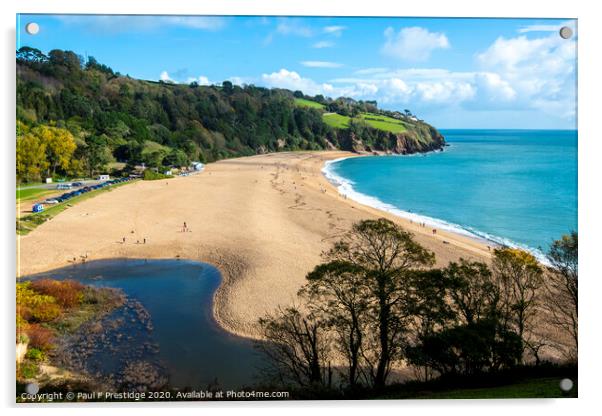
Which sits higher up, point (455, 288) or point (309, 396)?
point (455, 288)

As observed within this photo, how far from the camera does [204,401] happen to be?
334 inches

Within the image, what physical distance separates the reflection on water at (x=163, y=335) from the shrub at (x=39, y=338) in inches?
18.8

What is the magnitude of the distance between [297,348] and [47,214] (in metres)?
8.27

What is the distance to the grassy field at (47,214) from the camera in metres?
10.3

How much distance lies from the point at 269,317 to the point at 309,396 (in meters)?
2.41

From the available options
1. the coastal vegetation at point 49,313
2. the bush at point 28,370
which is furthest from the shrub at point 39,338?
the bush at point 28,370

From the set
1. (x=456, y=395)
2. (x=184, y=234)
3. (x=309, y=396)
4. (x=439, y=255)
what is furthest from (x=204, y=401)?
(x=439, y=255)

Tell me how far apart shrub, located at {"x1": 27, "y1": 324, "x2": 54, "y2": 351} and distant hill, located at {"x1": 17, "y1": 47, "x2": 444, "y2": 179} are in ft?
12.9

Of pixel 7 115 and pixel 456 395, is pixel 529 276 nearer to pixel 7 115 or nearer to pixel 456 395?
pixel 456 395

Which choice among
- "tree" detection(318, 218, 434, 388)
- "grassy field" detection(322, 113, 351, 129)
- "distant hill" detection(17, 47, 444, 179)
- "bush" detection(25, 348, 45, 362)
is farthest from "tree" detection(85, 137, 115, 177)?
"tree" detection(318, 218, 434, 388)

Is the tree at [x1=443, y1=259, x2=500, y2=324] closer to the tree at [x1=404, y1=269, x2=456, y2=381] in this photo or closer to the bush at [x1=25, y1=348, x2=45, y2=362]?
the tree at [x1=404, y1=269, x2=456, y2=381]

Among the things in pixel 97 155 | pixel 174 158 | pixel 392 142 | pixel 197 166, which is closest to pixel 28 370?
pixel 97 155

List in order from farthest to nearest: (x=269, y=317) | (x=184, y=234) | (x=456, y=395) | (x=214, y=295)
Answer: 1. (x=184, y=234)
2. (x=214, y=295)
3. (x=269, y=317)
4. (x=456, y=395)

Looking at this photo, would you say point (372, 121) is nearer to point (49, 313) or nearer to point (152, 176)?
point (152, 176)
